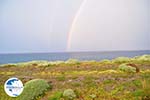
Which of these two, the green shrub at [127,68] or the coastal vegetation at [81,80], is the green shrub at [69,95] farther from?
the green shrub at [127,68]

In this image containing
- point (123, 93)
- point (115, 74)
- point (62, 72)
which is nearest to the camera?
point (123, 93)

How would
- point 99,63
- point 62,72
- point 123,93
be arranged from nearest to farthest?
point 123,93 → point 62,72 → point 99,63

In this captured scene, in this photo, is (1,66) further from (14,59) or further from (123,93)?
(123,93)

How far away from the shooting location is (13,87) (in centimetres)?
991

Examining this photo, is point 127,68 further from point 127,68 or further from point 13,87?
point 13,87

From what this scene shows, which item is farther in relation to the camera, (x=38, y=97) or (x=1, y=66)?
(x=1, y=66)

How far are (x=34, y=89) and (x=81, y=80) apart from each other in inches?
66.9

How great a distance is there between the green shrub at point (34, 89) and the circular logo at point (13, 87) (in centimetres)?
24

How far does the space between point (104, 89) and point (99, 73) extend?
1.72 metres

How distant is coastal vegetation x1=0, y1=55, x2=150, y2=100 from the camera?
9.05 meters

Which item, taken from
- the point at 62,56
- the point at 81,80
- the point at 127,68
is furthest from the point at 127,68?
the point at 62,56

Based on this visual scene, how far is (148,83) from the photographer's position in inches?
371

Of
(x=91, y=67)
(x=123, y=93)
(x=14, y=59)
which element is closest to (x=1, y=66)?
(x=14, y=59)

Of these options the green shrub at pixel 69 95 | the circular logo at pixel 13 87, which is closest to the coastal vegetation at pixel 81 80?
the green shrub at pixel 69 95
